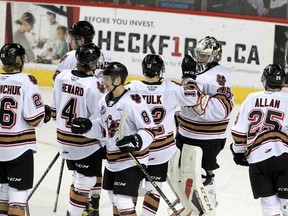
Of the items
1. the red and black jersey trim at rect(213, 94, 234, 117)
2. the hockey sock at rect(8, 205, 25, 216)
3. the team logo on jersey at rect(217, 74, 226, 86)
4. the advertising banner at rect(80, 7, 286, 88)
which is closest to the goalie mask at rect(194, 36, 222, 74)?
the team logo on jersey at rect(217, 74, 226, 86)

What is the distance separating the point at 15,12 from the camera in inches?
399

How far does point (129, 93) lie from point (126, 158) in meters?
0.38

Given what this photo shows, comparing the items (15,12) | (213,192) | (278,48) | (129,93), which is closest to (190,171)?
(213,192)

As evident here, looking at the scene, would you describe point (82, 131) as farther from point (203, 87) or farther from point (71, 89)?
point (203, 87)

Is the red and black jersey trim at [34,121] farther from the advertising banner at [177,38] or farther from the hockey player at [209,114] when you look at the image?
the advertising banner at [177,38]

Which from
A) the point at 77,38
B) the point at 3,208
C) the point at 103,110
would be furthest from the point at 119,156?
the point at 77,38

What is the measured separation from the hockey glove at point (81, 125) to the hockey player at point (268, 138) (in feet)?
2.86

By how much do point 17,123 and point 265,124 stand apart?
143 cm

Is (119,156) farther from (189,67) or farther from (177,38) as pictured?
(177,38)

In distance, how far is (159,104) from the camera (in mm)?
5270

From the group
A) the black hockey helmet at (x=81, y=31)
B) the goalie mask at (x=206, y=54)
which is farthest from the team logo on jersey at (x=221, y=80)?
the black hockey helmet at (x=81, y=31)

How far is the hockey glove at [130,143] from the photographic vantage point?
15.8 ft

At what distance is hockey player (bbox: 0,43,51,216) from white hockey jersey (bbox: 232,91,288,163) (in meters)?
1.20

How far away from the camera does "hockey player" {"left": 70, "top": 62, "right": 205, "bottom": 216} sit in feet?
16.0
